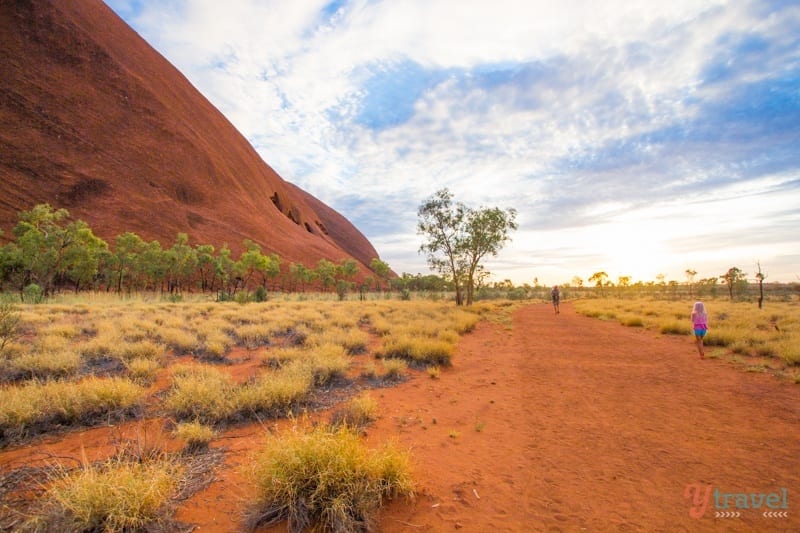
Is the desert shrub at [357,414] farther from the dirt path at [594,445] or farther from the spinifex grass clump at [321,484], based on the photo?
the spinifex grass clump at [321,484]

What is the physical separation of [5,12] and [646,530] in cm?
8926

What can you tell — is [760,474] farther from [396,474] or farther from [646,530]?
[396,474]

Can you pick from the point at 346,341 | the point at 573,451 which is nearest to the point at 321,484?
the point at 573,451

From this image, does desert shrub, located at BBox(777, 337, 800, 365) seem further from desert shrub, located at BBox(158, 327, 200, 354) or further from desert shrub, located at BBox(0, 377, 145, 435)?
desert shrub, located at BBox(158, 327, 200, 354)

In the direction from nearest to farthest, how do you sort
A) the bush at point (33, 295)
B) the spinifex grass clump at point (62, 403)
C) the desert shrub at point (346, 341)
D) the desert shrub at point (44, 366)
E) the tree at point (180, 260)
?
the spinifex grass clump at point (62, 403)
the desert shrub at point (44, 366)
the desert shrub at point (346, 341)
the bush at point (33, 295)
the tree at point (180, 260)

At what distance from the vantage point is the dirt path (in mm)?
A: 3402

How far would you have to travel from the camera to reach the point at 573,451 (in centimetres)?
471

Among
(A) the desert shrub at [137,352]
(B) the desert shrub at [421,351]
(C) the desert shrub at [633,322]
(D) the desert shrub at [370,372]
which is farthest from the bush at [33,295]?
(C) the desert shrub at [633,322]

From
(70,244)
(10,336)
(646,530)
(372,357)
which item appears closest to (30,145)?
(70,244)

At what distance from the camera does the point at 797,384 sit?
7.36 metres

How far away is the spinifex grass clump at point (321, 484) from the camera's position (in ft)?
10.3

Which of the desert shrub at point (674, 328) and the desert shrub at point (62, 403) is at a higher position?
the desert shrub at point (674, 328)

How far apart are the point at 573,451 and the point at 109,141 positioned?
6967 cm

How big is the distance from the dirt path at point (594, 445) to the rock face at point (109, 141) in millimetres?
51474
